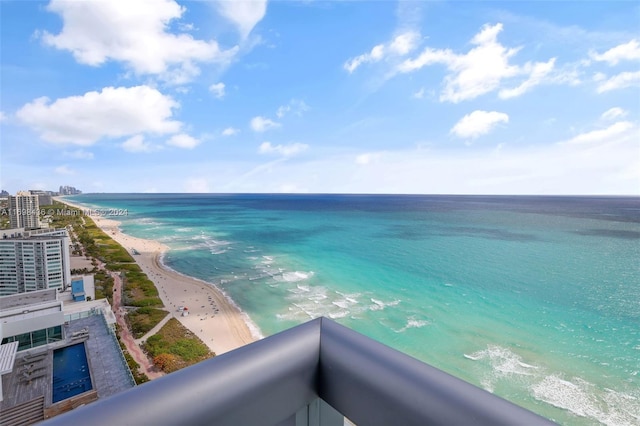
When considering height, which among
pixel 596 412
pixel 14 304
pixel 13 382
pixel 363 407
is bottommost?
pixel 596 412

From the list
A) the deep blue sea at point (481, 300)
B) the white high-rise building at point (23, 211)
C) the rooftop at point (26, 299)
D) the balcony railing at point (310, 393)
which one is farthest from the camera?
the white high-rise building at point (23, 211)

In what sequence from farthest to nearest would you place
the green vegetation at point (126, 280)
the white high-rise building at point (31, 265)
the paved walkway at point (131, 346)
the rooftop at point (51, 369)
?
the white high-rise building at point (31, 265) → the green vegetation at point (126, 280) → the paved walkway at point (131, 346) → the rooftop at point (51, 369)

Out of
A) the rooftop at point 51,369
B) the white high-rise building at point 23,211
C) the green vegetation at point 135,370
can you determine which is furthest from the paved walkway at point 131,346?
the white high-rise building at point 23,211

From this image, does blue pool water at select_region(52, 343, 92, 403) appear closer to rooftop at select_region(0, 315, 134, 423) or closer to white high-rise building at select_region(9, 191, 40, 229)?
rooftop at select_region(0, 315, 134, 423)

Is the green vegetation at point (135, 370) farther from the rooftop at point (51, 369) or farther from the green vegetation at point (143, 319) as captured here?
the green vegetation at point (143, 319)

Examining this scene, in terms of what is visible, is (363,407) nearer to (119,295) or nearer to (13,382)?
(13,382)

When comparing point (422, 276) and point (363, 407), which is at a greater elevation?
point (363, 407)

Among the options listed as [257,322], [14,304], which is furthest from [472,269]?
[14,304]
